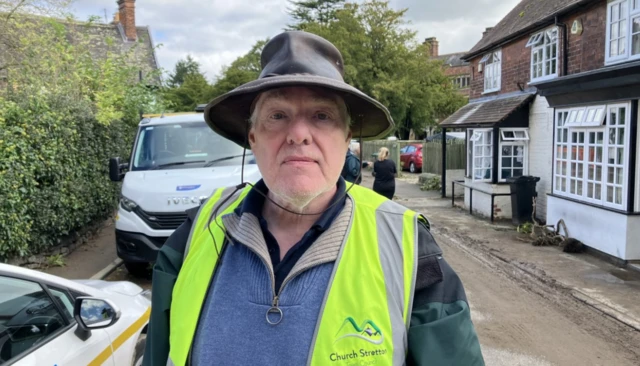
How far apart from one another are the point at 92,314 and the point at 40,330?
12.1 inches

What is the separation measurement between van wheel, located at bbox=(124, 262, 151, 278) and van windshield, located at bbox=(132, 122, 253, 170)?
1417 mm

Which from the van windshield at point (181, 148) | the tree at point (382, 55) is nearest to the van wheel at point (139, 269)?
the van windshield at point (181, 148)

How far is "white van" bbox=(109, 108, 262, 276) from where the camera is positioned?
21.5 feet

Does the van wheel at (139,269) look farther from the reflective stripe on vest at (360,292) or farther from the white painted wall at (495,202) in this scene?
the white painted wall at (495,202)

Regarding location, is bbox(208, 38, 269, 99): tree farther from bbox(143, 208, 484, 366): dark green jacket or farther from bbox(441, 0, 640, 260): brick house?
bbox(143, 208, 484, 366): dark green jacket

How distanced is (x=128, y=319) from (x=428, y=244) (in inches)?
111

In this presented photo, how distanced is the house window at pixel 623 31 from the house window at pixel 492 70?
17.2ft

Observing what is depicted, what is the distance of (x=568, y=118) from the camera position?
10.3m

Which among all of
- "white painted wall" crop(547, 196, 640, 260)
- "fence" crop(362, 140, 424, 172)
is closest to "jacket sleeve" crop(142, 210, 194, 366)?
"white painted wall" crop(547, 196, 640, 260)

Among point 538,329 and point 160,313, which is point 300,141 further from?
point 538,329

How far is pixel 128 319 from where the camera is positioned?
358 cm

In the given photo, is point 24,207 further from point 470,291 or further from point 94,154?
point 470,291

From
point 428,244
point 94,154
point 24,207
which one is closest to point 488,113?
point 94,154

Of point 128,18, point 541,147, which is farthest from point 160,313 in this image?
point 128,18
